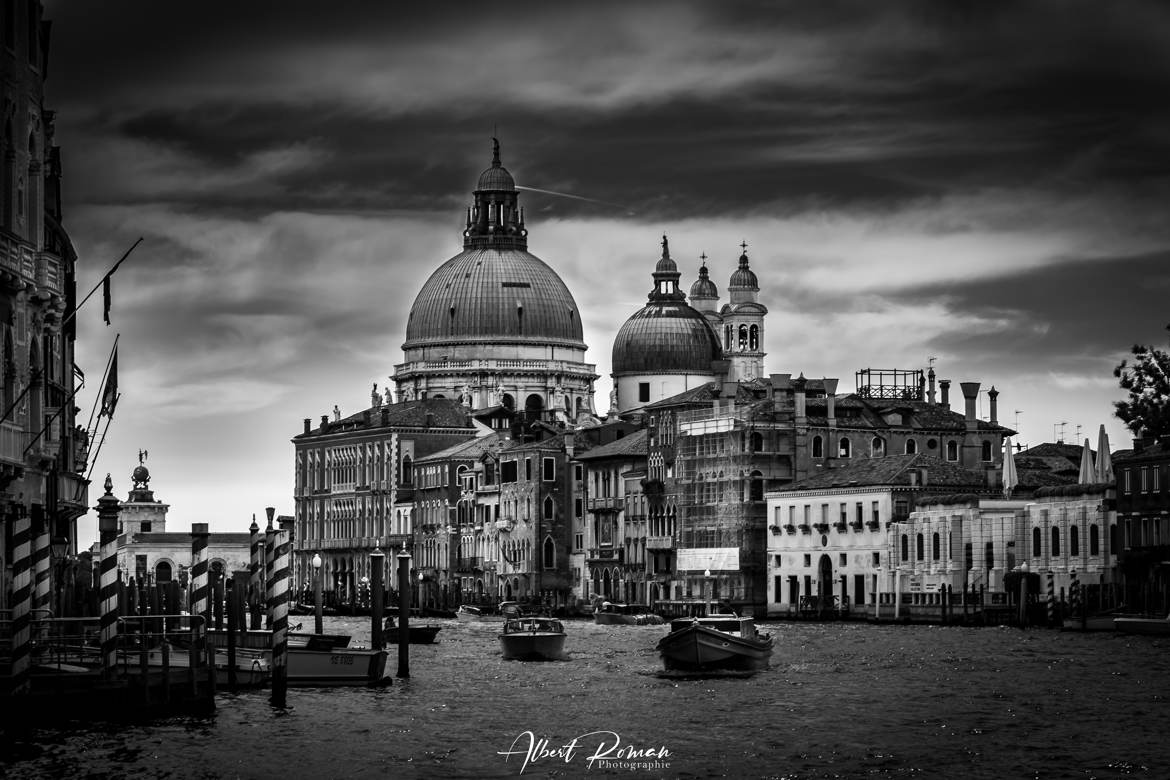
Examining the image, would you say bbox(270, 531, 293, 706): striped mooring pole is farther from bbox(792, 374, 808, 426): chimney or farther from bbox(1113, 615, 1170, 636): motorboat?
bbox(792, 374, 808, 426): chimney

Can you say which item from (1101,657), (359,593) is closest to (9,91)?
(1101,657)

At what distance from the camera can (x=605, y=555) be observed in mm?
127625

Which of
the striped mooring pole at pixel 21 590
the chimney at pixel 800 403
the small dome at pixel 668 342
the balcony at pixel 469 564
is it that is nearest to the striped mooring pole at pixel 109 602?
the striped mooring pole at pixel 21 590

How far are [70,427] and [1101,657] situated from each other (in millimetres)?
26785

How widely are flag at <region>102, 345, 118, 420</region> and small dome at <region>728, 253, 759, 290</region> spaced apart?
115 m

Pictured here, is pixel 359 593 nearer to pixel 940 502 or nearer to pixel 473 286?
pixel 473 286

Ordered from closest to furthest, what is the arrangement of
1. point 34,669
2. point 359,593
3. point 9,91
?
point 34,669 < point 9,91 < point 359,593

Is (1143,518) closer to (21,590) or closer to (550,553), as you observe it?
(550,553)

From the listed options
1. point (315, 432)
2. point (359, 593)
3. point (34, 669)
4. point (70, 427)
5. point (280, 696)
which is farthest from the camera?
point (315, 432)

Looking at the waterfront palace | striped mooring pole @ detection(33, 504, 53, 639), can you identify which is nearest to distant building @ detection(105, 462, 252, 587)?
the waterfront palace

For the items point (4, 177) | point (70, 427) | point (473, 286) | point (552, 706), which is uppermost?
point (473, 286)

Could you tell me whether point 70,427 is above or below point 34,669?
above

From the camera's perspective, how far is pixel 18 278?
39219 millimetres

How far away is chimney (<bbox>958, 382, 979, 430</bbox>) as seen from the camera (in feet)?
387
